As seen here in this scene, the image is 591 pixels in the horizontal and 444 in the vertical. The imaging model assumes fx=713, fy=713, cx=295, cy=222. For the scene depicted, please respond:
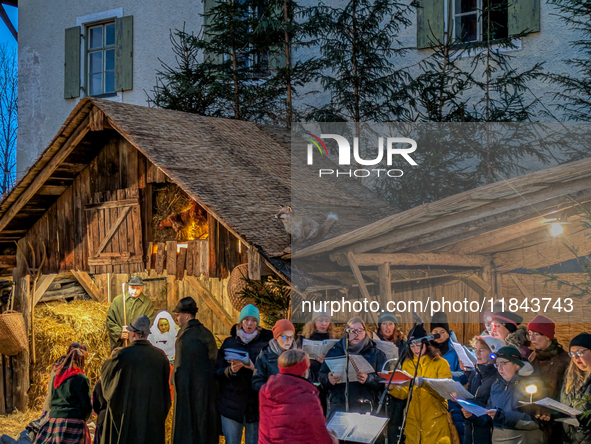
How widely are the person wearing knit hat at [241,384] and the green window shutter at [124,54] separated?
964 centimetres

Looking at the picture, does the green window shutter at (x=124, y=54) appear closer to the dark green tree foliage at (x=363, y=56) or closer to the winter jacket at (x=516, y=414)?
the dark green tree foliage at (x=363, y=56)

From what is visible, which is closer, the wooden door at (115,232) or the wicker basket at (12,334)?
the wooden door at (115,232)

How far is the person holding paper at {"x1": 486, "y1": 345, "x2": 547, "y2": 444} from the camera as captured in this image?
16.8 feet

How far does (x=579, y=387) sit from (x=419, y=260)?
2832 millimetres

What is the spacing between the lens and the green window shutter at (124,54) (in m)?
14.9

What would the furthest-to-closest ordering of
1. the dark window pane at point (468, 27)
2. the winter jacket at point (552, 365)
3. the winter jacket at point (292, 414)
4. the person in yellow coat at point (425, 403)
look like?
the dark window pane at point (468, 27) → the person in yellow coat at point (425, 403) → the winter jacket at point (552, 365) → the winter jacket at point (292, 414)

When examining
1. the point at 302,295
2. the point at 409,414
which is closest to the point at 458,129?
the point at 302,295

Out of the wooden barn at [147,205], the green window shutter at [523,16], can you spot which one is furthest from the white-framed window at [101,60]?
the green window shutter at [523,16]

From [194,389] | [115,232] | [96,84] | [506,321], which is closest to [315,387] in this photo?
[194,389]

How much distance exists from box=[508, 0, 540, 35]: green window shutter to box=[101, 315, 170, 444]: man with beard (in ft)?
26.5

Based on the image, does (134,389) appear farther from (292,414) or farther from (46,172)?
(46,172)

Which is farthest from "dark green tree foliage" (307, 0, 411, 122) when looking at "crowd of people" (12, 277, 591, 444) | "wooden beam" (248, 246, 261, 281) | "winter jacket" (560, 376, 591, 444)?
"winter jacket" (560, 376, 591, 444)

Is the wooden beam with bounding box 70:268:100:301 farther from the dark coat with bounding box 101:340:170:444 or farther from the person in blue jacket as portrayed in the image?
the person in blue jacket

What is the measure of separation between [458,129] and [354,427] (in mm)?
7009
